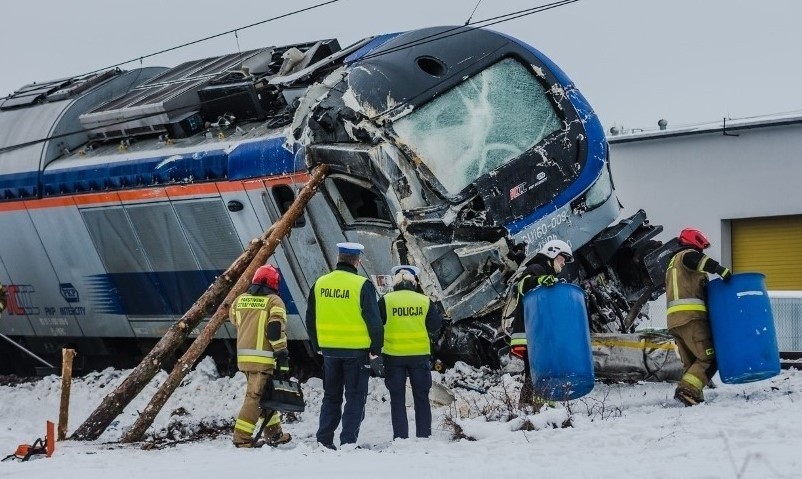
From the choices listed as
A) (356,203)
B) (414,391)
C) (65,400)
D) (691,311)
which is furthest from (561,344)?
(65,400)

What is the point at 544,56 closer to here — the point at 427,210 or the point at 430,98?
the point at 430,98

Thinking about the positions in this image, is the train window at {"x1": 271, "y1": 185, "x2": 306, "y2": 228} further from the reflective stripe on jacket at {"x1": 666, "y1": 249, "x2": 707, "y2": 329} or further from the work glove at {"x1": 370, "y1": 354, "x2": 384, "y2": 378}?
the reflective stripe on jacket at {"x1": 666, "y1": 249, "x2": 707, "y2": 329}

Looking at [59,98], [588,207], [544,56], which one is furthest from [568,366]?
[59,98]

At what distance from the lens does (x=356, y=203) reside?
402 inches

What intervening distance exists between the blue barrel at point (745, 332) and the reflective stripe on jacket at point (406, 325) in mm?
2069

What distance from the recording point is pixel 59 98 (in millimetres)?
14398

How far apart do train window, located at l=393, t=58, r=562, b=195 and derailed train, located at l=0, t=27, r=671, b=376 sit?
0.01m

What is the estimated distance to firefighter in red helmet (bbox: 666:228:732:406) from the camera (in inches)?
327

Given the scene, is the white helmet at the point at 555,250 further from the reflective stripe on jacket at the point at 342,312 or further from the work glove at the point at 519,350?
the reflective stripe on jacket at the point at 342,312

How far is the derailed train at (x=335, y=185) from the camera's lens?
9680 mm

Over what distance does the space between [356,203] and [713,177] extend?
11635mm

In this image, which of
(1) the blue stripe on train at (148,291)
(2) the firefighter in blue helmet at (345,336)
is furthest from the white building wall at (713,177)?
(2) the firefighter in blue helmet at (345,336)

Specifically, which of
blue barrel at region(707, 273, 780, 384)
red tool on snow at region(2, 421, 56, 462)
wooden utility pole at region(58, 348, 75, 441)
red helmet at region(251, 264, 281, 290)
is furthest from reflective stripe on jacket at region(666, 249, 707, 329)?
wooden utility pole at region(58, 348, 75, 441)

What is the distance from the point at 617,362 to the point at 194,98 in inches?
211
